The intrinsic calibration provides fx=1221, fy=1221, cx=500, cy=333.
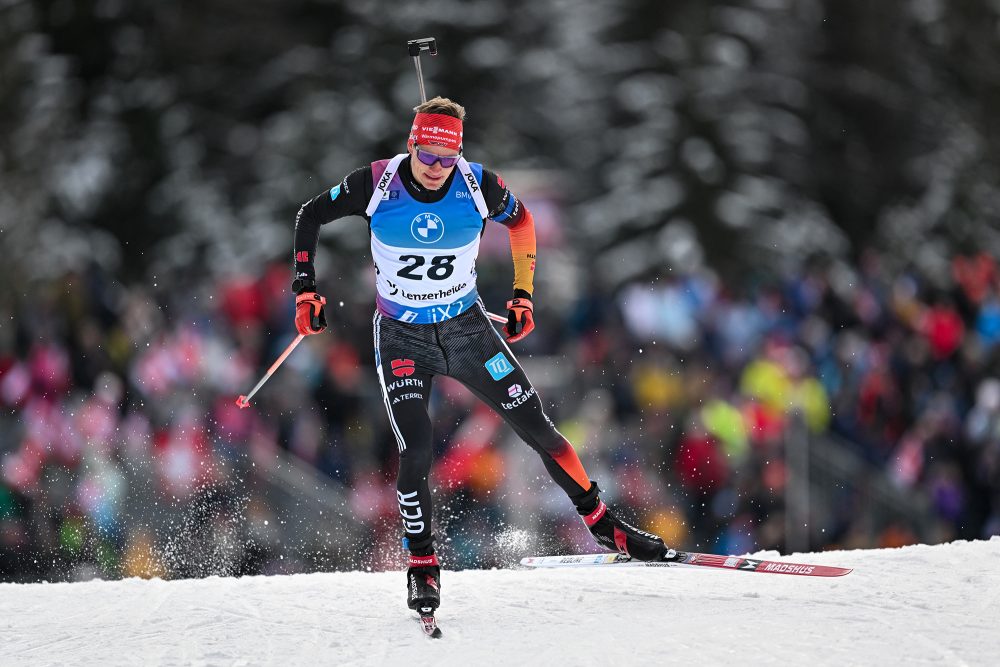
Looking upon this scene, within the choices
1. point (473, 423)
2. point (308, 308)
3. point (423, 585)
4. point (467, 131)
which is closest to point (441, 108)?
point (308, 308)

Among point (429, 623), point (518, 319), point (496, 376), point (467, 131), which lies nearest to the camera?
point (429, 623)

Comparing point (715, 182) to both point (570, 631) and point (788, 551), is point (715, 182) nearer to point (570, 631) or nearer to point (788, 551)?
point (788, 551)

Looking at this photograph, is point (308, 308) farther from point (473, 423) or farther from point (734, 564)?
point (473, 423)

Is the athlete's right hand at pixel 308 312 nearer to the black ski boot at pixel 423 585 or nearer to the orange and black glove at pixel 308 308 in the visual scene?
the orange and black glove at pixel 308 308

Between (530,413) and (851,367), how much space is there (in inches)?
170

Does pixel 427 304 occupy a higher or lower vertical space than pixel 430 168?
lower

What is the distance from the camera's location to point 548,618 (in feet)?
16.6

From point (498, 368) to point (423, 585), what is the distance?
0.96 metres

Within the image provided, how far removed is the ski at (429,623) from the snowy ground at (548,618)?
6 centimetres

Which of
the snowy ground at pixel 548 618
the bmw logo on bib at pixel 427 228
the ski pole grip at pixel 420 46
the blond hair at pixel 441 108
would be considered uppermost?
the ski pole grip at pixel 420 46

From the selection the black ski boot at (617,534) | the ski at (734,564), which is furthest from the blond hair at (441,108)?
the ski at (734,564)

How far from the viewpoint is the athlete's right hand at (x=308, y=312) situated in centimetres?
507

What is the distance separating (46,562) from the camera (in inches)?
309

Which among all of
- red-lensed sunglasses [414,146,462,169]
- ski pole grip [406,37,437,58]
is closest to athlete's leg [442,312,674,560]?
red-lensed sunglasses [414,146,462,169]
